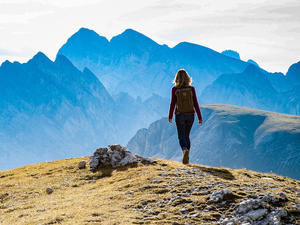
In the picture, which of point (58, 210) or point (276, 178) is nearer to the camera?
point (58, 210)

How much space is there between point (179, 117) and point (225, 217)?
24.6 ft

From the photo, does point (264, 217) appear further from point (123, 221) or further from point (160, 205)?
point (123, 221)

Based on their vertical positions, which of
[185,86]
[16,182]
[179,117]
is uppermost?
[185,86]

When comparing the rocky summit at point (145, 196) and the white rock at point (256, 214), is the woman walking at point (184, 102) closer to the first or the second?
the rocky summit at point (145, 196)

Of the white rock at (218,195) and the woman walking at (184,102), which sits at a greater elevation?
the woman walking at (184,102)

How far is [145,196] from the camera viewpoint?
11.5 metres

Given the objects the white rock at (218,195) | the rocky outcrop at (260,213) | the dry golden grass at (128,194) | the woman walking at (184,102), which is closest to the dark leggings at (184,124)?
the woman walking at (184,102)

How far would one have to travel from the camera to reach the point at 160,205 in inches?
418

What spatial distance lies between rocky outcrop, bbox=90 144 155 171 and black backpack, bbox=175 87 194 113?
3162mm

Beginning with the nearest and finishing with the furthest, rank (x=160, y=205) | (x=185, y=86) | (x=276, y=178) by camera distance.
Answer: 1. (x=160, y=205)
2. (x=276, y=178)
3. (x=185, y=86)

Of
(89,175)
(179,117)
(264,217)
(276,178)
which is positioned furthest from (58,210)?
(276,178)

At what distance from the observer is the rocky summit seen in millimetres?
9508

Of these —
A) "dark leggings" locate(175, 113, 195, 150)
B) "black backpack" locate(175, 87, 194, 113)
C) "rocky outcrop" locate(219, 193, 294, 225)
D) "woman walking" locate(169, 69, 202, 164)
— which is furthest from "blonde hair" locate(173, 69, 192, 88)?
"rocky outcrop" locate(219, 193, 294, 225)

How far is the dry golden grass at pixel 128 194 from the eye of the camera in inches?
389
